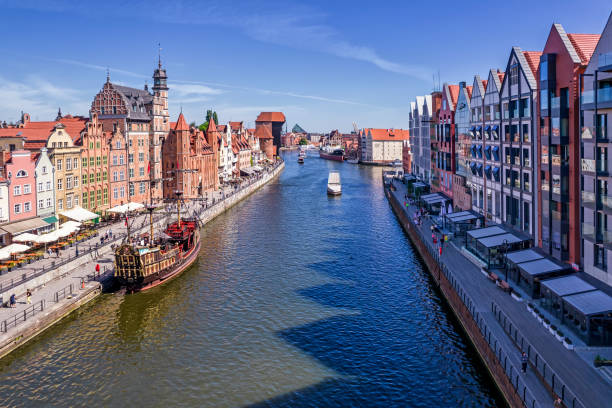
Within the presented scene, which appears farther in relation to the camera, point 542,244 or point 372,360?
point 542,244

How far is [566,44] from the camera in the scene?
123ft

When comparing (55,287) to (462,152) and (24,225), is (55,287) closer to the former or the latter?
(24,225)

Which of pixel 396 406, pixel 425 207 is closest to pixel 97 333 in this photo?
pixel 396 406

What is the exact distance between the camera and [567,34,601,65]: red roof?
37281 millimetres

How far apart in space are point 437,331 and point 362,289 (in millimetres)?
10264

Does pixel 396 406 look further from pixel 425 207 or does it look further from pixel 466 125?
pixel 425 207

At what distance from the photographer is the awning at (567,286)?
2972 cm

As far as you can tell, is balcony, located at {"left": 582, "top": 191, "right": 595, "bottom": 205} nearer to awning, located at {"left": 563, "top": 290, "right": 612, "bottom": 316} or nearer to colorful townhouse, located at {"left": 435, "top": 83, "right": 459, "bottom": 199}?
awning, located at {"left": 563, "top": 290, "right": 612, "bottom": 316}

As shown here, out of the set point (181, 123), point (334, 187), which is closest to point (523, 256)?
point (181, 123)

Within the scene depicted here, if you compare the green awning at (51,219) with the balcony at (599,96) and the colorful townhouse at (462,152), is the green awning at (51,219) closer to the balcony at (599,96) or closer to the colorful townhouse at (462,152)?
the colorful townhouse at (462,152)

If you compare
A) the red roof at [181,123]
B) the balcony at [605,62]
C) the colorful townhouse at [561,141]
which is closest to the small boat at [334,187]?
the red roof at [181,123]

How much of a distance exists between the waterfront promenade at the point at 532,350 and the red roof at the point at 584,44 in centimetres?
1794

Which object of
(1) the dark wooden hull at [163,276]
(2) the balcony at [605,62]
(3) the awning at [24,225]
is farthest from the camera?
(3) the awning at [24,225]

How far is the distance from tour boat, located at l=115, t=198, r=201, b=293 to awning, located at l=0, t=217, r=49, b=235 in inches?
467
